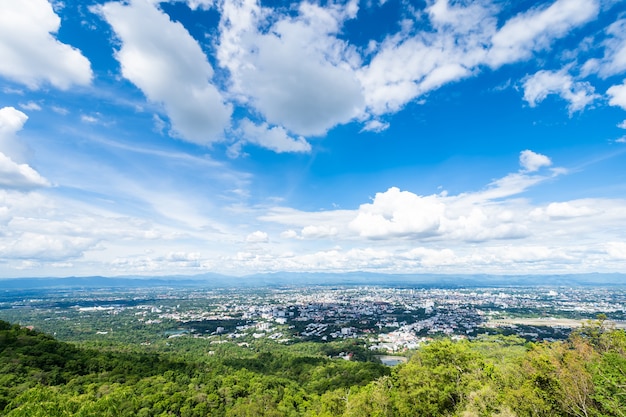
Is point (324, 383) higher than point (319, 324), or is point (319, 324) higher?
point (324, 383)

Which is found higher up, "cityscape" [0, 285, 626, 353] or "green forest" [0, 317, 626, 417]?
"green forest" [0, 317, 626, 417]

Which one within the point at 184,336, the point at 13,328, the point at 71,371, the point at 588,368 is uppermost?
the point at 588,368

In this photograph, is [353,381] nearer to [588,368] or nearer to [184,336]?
[588,368]

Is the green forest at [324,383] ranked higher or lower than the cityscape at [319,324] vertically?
higher

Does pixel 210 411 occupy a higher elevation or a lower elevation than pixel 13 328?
lower

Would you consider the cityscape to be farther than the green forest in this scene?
Yes

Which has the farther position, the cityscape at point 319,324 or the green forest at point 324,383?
the cityscape at point 319,324

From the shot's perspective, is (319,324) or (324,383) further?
(319,324)

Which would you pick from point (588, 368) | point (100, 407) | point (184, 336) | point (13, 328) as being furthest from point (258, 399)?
point (184, 336)
